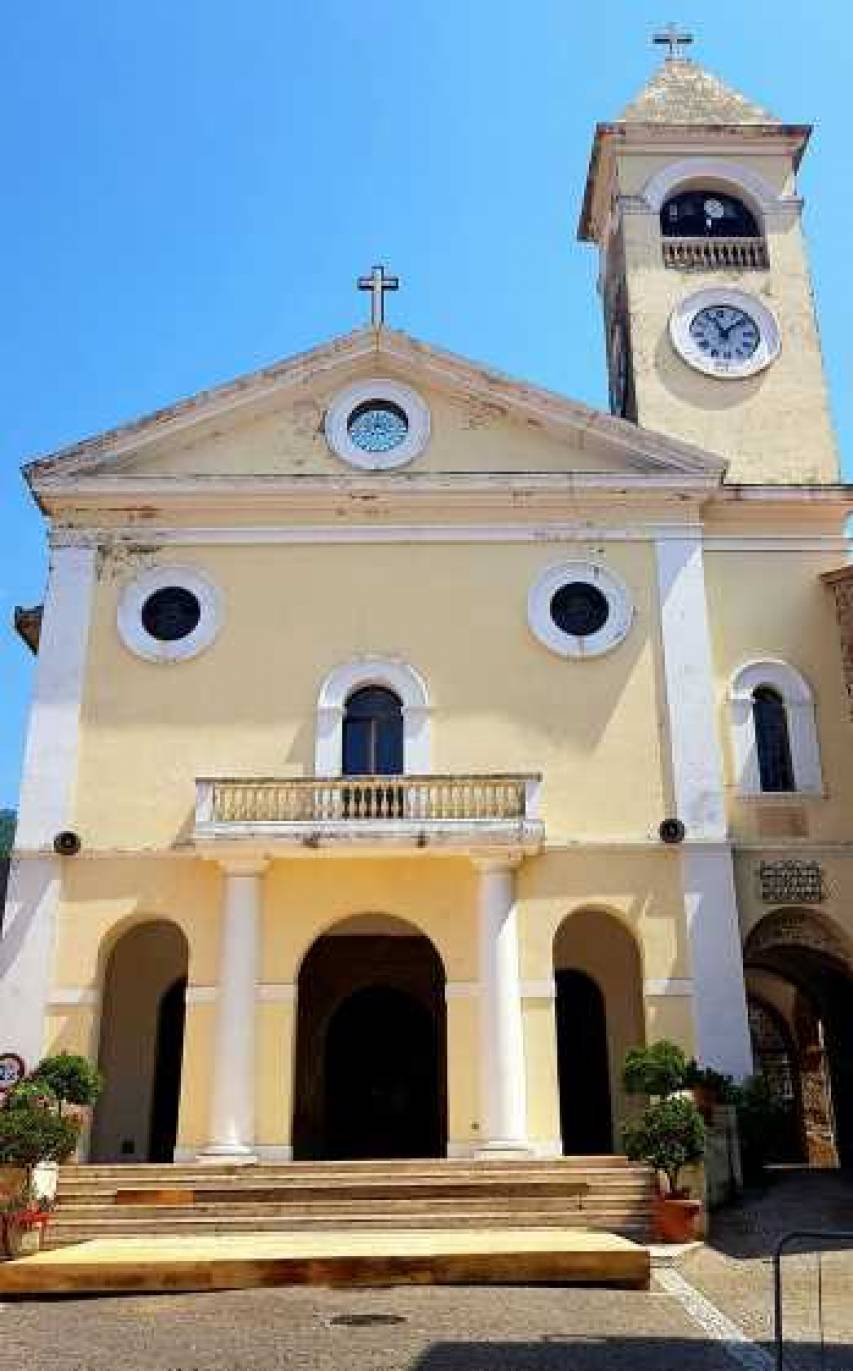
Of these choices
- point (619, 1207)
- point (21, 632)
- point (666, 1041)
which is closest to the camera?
point (619, 1207)

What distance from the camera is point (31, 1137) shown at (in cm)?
1435

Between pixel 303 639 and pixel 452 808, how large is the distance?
13.0 feet

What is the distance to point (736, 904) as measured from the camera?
60.5 ft

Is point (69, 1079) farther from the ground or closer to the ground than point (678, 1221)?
farther from the ground

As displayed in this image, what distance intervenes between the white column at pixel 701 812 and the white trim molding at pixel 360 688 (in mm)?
3993

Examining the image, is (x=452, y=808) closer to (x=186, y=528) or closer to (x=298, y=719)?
(x=298, y=719)

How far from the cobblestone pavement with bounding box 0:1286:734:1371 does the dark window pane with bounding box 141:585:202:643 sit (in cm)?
1123

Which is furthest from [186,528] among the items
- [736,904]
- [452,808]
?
[736,904]

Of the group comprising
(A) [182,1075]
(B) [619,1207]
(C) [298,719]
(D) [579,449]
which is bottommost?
(B) [619,1207]

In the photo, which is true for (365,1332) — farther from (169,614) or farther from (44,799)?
(169,614)

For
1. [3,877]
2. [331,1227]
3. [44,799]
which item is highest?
[44,799]

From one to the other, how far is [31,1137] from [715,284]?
62.7ft

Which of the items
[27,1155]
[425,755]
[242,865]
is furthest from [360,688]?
[27,1155]

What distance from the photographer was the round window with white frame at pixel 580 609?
1997cm
